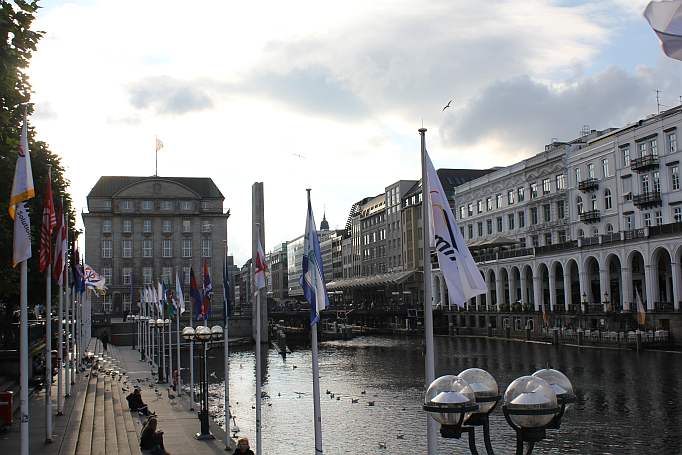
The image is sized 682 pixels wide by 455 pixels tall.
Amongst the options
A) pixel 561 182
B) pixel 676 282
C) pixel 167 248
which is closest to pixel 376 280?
pixel 167 248

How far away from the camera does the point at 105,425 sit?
85.9 ft

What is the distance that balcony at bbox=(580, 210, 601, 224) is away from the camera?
2945 inches

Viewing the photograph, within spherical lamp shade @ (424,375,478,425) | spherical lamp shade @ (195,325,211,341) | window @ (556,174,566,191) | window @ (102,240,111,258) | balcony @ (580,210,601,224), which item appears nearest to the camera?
spherical lamp shade @ (424,375,478,425)

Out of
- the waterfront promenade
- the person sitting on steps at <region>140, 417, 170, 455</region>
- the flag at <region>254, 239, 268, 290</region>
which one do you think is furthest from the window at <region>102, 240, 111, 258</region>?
the person sitting on steps at <region>140, 417, 170, 455</region>

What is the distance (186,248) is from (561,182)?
68.5 m

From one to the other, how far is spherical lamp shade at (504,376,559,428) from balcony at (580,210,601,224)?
73.2m

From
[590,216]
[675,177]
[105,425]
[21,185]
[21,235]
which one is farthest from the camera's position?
[590,216]

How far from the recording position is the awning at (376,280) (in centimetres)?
11939

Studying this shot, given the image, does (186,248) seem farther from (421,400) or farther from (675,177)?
(421,400)

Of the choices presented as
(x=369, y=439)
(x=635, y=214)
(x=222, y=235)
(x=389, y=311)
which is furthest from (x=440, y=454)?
(x=222, y=235)

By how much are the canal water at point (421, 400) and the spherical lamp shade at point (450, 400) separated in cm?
1967

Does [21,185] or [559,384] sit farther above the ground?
[21,185]

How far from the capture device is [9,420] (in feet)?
75.1

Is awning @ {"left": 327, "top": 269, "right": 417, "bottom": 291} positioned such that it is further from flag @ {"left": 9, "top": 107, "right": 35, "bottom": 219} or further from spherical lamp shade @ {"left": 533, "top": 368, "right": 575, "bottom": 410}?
spherical lamp shade @ {"left": 533, "top": 368, "right": 575, "bottom": 410}
